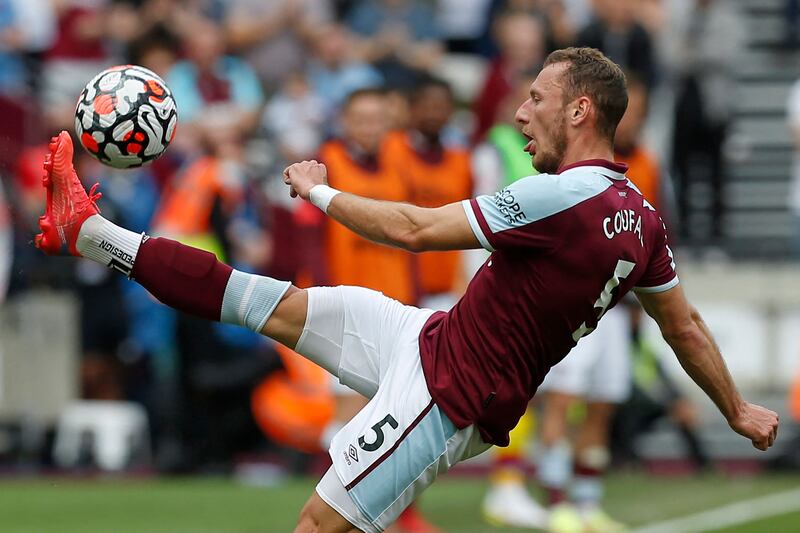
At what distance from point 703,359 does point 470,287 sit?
1.06 meters

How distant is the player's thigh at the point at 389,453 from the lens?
6004mm

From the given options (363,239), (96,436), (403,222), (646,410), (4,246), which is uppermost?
(403,222)

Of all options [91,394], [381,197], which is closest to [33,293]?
[91,394]

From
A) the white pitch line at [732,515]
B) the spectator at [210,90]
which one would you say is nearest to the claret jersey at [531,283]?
the white pitch line at [732,515]

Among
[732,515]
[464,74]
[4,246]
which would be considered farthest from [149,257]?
[464,74]

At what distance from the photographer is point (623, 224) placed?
5.99 meters

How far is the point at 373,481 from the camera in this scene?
19.7ft

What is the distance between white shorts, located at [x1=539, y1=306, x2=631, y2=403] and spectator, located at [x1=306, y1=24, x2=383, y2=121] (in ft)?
15.9

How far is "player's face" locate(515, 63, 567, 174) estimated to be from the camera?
19.9 ft

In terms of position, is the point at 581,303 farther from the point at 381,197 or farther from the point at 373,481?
the point at 381,197

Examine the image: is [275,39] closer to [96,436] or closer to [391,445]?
[96,436]

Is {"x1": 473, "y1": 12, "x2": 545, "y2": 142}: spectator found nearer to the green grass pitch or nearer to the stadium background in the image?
the stadium background

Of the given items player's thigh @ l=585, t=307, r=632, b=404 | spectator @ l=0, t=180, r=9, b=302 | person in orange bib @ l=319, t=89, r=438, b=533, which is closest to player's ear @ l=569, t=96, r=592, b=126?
person in orange bib @ l=319, t=89, r=438, b=533

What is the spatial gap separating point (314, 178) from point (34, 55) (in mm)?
9654
